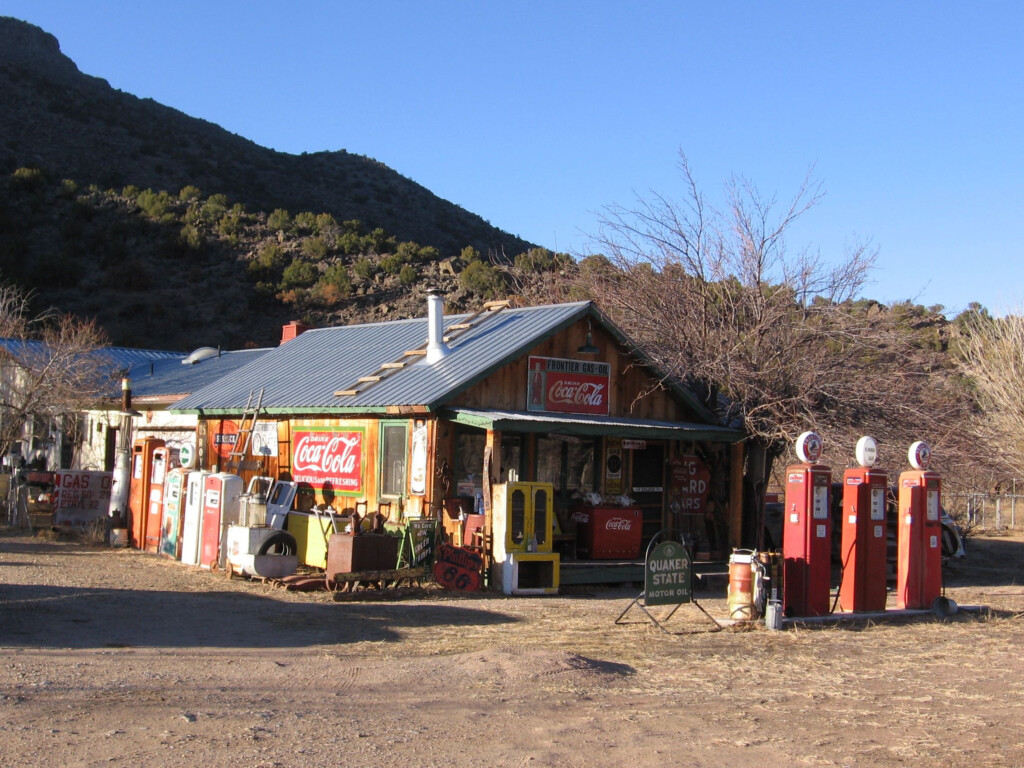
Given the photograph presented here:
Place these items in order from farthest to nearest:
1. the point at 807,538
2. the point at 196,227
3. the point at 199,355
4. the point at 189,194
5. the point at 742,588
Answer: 1. the point at 189,194
2. the point at 196,227
3. the point at 199,355
4. the point at 807,538
5. the point at 742,588


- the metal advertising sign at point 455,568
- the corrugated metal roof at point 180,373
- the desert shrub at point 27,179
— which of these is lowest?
the metal advertising sign at point 455,568

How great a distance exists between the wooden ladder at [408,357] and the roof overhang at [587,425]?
7.27 ft

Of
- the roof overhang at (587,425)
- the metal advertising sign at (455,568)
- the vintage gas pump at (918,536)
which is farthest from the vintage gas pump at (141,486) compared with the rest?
the vintage gas pump at (918,536)

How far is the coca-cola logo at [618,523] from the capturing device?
16828 millimetres

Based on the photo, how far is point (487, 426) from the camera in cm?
1484

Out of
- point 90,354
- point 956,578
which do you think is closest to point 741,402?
point 956,578

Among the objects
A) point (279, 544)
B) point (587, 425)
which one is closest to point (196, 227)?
point (279, 544)

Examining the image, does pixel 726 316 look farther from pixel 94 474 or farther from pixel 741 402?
pixel 94 474

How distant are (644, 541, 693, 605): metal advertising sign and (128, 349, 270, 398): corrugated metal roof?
1493cm

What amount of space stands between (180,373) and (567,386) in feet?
47.3

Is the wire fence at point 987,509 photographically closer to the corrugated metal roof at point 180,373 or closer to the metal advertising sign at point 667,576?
the metal advertising sign at point 667,576

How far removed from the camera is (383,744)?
6695 millimetres

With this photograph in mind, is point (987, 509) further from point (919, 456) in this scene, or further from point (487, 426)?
point (487, 426)

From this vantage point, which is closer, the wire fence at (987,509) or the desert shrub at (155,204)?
the wire fence at (987,509)
